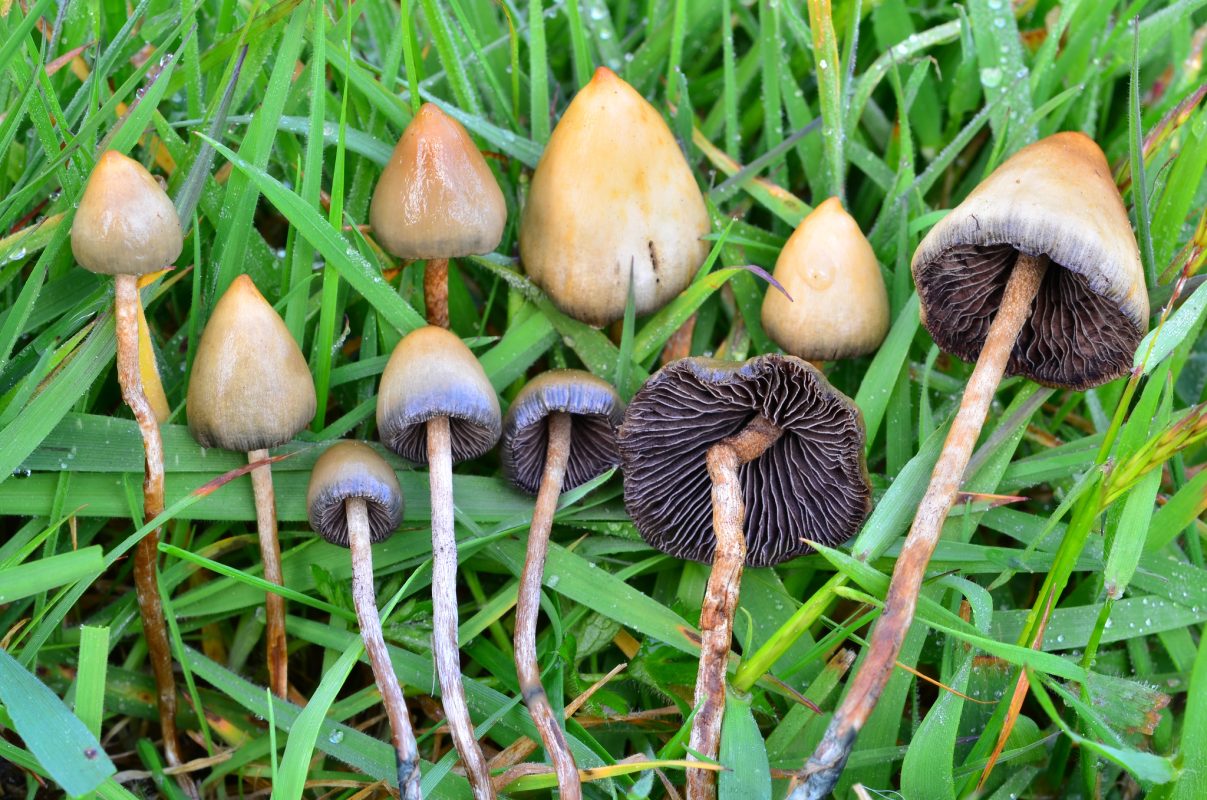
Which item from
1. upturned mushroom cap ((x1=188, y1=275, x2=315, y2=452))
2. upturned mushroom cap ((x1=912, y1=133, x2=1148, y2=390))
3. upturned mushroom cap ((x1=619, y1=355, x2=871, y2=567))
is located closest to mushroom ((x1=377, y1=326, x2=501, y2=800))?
upturned mushroom cap ((x1=188, y1=275, x2=315, y2=452))

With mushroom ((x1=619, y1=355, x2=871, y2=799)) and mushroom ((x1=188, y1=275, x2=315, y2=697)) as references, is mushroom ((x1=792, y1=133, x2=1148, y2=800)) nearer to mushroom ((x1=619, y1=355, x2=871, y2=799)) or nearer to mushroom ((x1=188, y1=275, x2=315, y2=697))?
mushroom ((x1=619, y1=355, x2=871, y2=799))

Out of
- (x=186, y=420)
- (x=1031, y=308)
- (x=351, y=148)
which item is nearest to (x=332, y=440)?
(x=186, y=420)

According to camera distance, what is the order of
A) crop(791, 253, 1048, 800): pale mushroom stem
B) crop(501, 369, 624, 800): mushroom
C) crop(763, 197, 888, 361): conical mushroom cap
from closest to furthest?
crop(791, 253, 1048, 800): pale mushroom stem, crop(501, 369, 624, 800): mushroom, crop(763, 197, 888, 361): conical mushroom cap

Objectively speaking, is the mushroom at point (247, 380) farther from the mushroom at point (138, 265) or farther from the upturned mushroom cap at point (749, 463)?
the upturned mushroom cap at point (749, 463)

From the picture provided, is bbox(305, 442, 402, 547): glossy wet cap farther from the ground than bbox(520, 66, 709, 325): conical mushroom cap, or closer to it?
closer to it

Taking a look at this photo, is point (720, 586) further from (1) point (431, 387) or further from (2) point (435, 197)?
(2) point (435, 197)

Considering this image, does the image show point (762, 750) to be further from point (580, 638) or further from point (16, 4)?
point (16, 4)

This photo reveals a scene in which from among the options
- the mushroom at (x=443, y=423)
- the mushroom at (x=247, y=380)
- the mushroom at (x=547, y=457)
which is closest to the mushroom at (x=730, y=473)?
the mushroom at (x=547, y=457)
